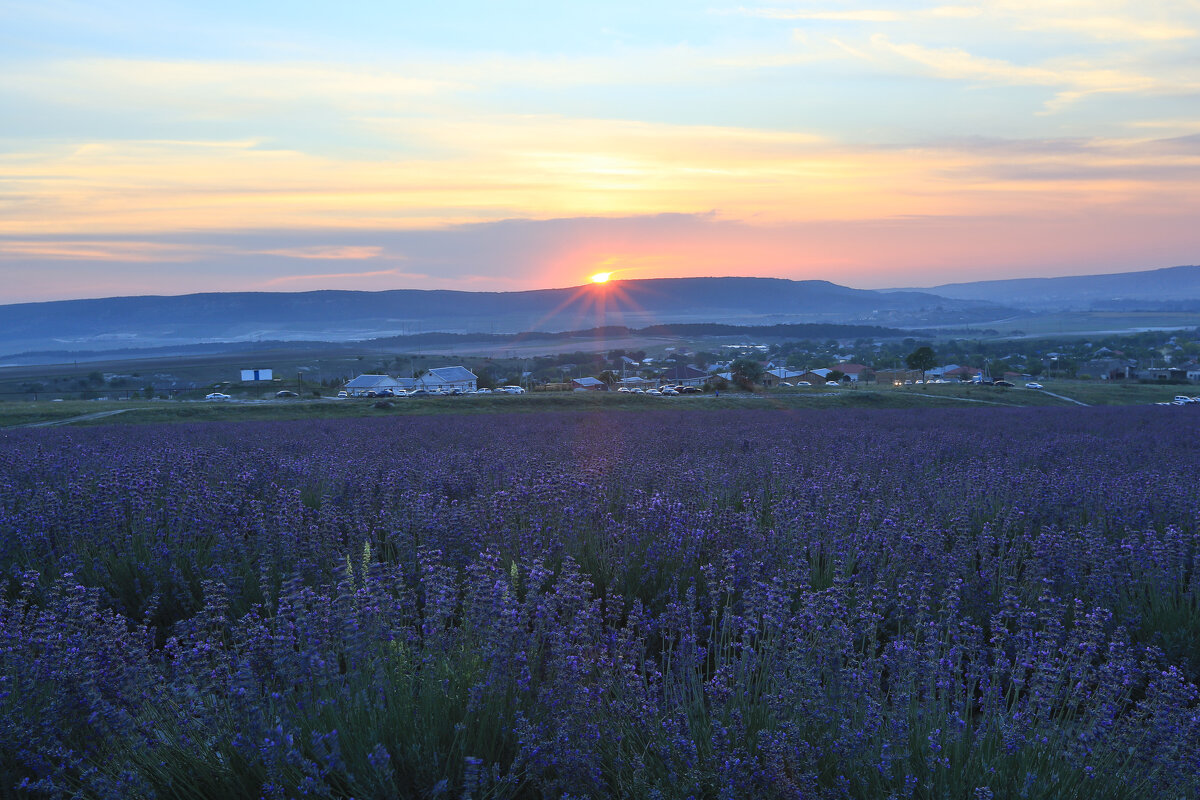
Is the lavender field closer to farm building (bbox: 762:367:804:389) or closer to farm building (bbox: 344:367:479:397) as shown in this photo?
farm building (bbox: 762:367:804:389)

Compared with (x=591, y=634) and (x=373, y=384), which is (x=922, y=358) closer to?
(x=373, y=384)

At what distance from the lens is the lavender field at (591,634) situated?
9.41ft

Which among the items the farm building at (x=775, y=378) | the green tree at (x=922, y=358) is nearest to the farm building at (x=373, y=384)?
the farm building at (x=775, y=378)

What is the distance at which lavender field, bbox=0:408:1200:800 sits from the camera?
2.87 metres

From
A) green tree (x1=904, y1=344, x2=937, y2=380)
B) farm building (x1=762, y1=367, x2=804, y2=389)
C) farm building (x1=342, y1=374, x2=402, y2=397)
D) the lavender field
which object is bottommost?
farm building (x1=762, y1=367, x2=804, y2=389)

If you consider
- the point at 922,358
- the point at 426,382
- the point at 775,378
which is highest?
the point at 922,358

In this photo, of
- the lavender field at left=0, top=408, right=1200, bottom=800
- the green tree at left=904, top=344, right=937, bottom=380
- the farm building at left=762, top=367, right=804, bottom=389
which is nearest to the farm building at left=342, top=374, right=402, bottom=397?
the farm building at left=762, top=367, right=804, bottom=389

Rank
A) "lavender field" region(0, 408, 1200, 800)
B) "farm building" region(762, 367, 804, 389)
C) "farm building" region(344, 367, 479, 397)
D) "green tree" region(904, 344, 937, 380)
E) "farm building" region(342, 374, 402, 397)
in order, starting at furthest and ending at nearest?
"farm building" region(344, 367, 479, 397), "farm building" region(342, 374, 402, 397), "farm building" region(762, 367, 804, 389), "green tree" region(904, 344, 937, 380), "lavender field" region(0, 408, 1200, 800)

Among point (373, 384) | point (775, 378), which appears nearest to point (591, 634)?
point (775, 378)

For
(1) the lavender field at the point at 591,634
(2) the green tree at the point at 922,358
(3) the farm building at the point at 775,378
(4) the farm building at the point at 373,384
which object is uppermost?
(1) the lavender field at the point at 591,634

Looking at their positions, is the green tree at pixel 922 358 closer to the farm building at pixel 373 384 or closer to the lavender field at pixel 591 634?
the farm building at pixel 373 384

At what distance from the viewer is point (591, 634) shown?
3.84 meters

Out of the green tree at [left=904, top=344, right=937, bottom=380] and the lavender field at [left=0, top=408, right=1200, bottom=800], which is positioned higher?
the lavender field at [left=0, top=408, right=1200, bottom=800]

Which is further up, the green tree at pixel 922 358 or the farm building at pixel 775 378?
the green tree at pixel 922 358
